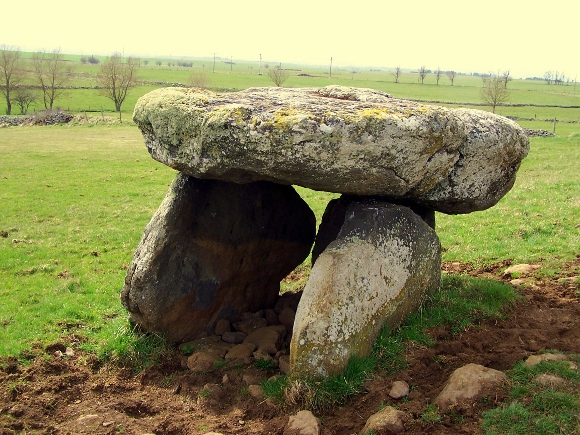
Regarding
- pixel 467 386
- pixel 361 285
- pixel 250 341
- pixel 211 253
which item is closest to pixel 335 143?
pixel 361 285

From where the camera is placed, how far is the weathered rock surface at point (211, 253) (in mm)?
8789

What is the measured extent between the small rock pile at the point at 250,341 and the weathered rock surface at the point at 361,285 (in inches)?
42.6

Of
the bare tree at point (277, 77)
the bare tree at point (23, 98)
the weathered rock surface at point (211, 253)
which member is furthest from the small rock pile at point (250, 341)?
the bare tree at point (23, 98)

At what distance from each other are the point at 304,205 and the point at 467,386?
5.08m

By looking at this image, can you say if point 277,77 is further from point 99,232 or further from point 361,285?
point 361,285

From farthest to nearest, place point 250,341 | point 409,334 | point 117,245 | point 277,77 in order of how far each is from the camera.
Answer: point 277,77 < point 117,245 < point 250,341 < point 409,334

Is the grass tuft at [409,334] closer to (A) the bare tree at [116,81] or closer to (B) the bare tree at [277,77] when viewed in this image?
(A) the bare tree at [116,81]

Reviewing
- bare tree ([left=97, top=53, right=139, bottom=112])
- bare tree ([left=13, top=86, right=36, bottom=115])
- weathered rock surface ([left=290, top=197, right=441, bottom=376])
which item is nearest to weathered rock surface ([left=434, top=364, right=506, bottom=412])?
weathered rock surface ([left=290, top=197, right=441, bottom=376])

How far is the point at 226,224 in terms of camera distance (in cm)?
954

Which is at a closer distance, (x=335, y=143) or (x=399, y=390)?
(x=399, y=390)

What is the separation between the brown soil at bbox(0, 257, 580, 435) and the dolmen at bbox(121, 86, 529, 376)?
0.70 m

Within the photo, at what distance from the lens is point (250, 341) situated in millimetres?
8945

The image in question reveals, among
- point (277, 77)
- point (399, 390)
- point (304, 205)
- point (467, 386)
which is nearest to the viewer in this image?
point (467, 386)

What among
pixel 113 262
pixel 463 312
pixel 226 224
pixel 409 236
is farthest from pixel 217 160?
pixel 113 262
